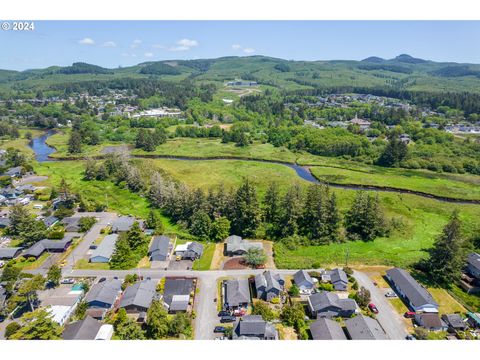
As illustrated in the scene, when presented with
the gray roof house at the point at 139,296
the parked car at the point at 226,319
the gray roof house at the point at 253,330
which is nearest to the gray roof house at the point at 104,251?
the gray roof house at the point at 139,296

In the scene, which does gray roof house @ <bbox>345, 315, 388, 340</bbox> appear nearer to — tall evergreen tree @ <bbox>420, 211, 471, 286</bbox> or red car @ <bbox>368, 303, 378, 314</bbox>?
red car @ <bbox>368, 303, 378, 314</bbox>

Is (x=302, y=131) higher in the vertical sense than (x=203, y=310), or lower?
higher

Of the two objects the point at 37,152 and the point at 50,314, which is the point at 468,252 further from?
the point at 37,152

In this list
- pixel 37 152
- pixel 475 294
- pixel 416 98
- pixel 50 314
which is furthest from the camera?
pixel 416 98

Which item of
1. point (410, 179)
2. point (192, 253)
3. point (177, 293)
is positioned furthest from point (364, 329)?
point (410, 179)

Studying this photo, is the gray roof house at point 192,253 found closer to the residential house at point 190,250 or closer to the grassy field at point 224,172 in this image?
the residential house at point 190,250

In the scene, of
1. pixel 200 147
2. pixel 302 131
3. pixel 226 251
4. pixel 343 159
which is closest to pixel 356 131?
pixel 302 131

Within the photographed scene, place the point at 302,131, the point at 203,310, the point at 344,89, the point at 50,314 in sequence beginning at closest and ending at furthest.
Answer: the point at 50,314 < the point at 203,310 < the point at 302,131 < the point at 344,89

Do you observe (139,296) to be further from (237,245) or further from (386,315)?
(386,315)
